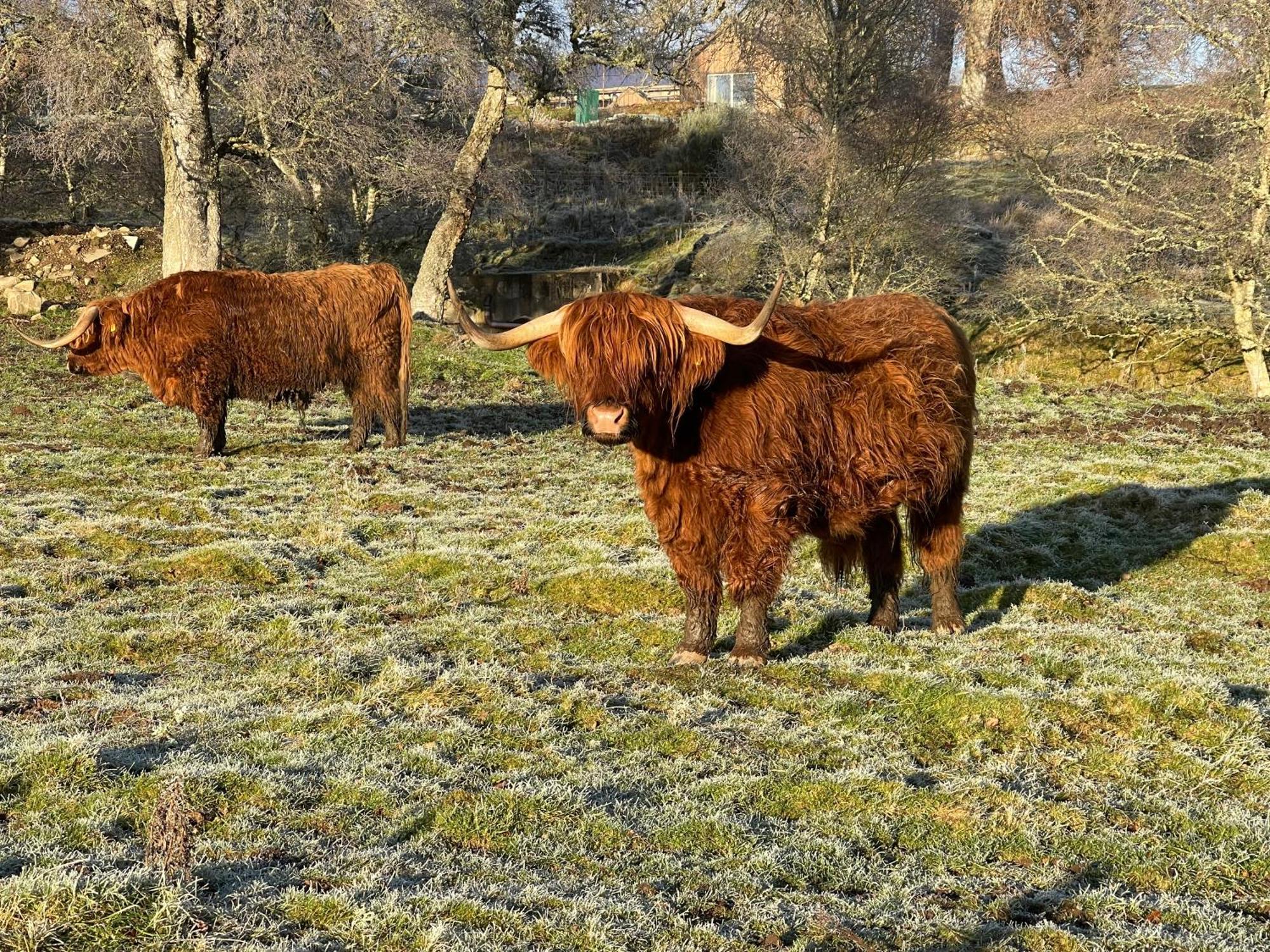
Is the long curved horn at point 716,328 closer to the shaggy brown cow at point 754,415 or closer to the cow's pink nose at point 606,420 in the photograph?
the shaggy brown cow at point 754,415

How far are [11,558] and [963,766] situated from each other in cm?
655

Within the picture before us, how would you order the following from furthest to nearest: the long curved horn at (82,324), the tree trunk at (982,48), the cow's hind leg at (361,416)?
the tree trunk at (982,48), the cow's hind leg at (361,416), the long curved horn at (82,324)

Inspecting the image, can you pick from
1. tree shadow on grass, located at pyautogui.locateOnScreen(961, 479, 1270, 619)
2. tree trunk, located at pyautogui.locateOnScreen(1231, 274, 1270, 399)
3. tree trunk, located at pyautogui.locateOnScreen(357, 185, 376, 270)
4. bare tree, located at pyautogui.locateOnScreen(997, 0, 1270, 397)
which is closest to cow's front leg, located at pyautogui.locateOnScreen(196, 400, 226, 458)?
tree shadow on grass, located at pyautogui.locateOnScreen(961, 479, 1270, 619)

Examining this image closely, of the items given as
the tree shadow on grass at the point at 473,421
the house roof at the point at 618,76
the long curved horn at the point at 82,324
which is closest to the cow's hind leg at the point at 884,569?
the tree shadow on grass at the point at 473,421

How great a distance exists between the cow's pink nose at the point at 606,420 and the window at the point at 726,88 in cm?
3181

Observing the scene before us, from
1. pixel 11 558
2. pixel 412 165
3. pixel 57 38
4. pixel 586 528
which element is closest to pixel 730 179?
pixel 412 165

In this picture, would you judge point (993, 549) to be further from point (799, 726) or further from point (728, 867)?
point (728, 867)

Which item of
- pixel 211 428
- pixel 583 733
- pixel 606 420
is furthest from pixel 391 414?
pixel 583 733

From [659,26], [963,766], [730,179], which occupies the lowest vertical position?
[963,766]

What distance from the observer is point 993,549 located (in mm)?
9188

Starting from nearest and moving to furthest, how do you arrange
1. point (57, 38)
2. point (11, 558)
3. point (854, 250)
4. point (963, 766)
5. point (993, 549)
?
1. point (963, 766)
2. point (11, 558)
3. point (993, 549)
4. point (57, 38)
5. point (854, 250)

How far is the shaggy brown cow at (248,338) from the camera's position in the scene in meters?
11.3

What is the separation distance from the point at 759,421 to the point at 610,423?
0.93m

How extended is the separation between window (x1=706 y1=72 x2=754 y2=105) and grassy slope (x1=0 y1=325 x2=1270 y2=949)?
95.9 ft
